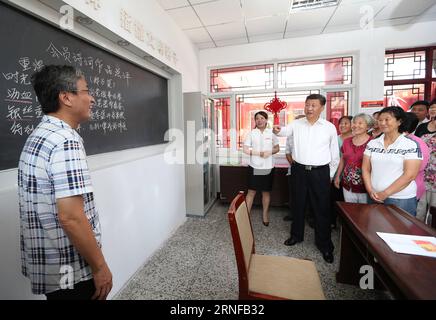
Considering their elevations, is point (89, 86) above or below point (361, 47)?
below

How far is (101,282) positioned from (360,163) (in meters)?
2.26

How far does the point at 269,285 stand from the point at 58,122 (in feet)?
4.24

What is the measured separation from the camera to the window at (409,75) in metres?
3.47

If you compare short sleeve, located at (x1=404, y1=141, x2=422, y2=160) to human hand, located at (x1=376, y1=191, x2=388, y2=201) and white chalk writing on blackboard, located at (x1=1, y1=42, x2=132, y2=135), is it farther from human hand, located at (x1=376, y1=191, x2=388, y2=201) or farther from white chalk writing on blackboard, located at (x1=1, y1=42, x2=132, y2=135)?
white chalk writing on blackboard, located at (x1=1, y1=42, x2=132, y2=135)

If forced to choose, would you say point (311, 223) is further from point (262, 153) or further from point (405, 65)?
point (405, 65)

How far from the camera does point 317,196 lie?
→ 227cm

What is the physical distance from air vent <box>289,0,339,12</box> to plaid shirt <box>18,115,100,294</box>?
2.97m

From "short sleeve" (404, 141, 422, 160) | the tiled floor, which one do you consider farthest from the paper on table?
the tiled floor

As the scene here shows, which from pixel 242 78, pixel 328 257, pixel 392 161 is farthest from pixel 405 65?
pixel 328 257

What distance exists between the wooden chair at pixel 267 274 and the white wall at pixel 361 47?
3143 mm

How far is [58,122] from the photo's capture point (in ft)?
2.86

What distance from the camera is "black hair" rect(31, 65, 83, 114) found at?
86 cm

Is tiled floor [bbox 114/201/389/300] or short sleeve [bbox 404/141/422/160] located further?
tiled floor [bbox 114/201/389/300]

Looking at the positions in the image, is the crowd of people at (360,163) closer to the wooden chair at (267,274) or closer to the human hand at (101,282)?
the wooden chair at (267,274)
